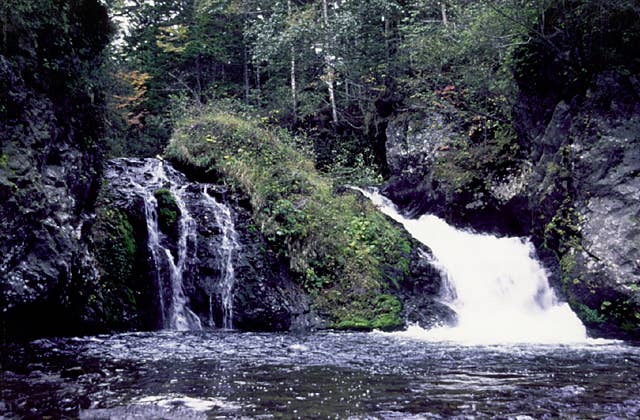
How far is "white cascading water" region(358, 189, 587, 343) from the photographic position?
10289mm

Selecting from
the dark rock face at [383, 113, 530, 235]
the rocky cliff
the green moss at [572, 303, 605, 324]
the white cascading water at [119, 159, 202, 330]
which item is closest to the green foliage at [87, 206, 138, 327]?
the white cascading water at [119, 159, 202, 330]

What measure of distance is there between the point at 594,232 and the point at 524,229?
15.6 feet

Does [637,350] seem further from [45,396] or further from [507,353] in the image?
[45,396]

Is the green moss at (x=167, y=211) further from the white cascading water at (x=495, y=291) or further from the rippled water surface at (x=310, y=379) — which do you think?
the white cascading water at (x=495, y=291)

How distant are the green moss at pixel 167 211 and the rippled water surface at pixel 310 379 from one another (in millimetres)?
3281

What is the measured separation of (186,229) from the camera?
35.9 feet

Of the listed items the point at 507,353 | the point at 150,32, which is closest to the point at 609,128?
the point at 507,353

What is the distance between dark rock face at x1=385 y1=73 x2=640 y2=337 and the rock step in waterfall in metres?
7.02

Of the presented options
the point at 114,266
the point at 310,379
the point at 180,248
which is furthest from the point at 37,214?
the point at 310,379

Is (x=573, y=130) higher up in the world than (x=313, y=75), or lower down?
lower down

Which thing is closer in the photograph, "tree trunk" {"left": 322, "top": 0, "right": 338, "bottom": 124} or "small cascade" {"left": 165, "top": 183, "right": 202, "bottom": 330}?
"small cascade" {"left": 165, "top": 183, "right": 202, "bottom": 330}

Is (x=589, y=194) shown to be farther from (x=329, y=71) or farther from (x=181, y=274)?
(x=329, y=71)

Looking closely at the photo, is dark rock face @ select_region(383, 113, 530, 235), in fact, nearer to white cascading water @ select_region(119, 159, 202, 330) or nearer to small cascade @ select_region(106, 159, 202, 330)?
small cascade @ select_region(106, 159, 202, 330)

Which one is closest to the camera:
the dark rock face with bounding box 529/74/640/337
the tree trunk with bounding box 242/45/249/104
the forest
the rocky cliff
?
the forest
